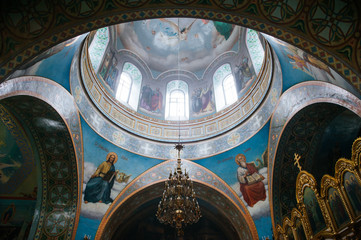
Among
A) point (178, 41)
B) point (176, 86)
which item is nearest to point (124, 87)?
point (176, 86)

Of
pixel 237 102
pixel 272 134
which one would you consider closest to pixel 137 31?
pixel 237 102

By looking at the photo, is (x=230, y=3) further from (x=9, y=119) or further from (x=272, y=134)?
(x=9, y=119)

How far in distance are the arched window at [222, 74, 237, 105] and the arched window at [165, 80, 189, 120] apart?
2213 mm

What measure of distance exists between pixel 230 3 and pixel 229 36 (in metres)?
8.69

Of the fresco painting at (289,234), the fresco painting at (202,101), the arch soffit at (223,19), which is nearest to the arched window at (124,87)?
the fresco painting at (202,101)

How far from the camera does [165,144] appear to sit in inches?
465

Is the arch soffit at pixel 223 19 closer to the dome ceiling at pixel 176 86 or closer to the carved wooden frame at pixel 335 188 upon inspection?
the carved wooden frame at pixel 335 188

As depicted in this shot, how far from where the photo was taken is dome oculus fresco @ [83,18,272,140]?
11445 mm

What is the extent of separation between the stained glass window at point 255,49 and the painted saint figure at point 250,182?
157 inches

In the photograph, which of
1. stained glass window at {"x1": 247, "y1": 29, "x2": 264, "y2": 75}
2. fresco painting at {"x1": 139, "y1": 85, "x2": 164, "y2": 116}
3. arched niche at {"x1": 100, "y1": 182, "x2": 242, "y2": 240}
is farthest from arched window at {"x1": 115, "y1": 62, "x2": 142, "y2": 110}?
stained glass window at {"x1": 247, "y1": 29, "x2": 264, "y2": 75}

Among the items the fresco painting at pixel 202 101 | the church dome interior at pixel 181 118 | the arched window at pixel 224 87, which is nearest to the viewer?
the church dome interior at pixel 181 118

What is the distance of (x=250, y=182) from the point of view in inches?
392

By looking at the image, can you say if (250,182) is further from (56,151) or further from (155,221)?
(56,151)

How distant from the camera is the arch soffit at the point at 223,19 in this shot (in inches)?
160
